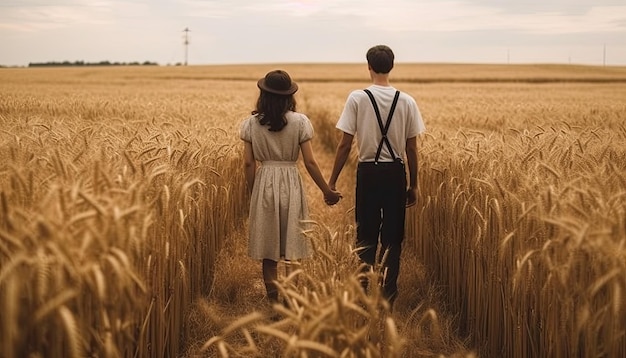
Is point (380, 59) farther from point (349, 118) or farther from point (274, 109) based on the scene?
point (274, 109)

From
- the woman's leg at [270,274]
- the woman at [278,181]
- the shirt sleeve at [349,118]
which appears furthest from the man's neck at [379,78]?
the woman's leg at [270,274]

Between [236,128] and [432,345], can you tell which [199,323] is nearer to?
[432,345]

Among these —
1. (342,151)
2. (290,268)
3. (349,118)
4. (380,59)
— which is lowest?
(290,268)

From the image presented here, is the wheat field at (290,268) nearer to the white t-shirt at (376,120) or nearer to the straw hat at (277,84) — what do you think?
the white t-shirt at (376,120)

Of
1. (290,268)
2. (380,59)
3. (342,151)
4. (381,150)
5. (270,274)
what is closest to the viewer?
(290,268)

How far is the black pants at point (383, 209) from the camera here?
3943mm

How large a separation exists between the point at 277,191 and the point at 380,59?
114 cm

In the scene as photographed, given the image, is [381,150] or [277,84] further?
[381,150]

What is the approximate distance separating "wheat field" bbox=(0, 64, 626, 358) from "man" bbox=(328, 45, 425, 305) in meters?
0.43

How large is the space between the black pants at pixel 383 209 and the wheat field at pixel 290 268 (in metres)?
0.40

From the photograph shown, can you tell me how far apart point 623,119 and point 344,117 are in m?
6.90

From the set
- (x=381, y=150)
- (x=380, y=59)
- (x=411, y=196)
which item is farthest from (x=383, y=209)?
Answer: (x=380, y=59)

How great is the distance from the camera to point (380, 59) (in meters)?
3.83

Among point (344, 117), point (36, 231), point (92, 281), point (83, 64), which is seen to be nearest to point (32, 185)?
point (36, 231)
